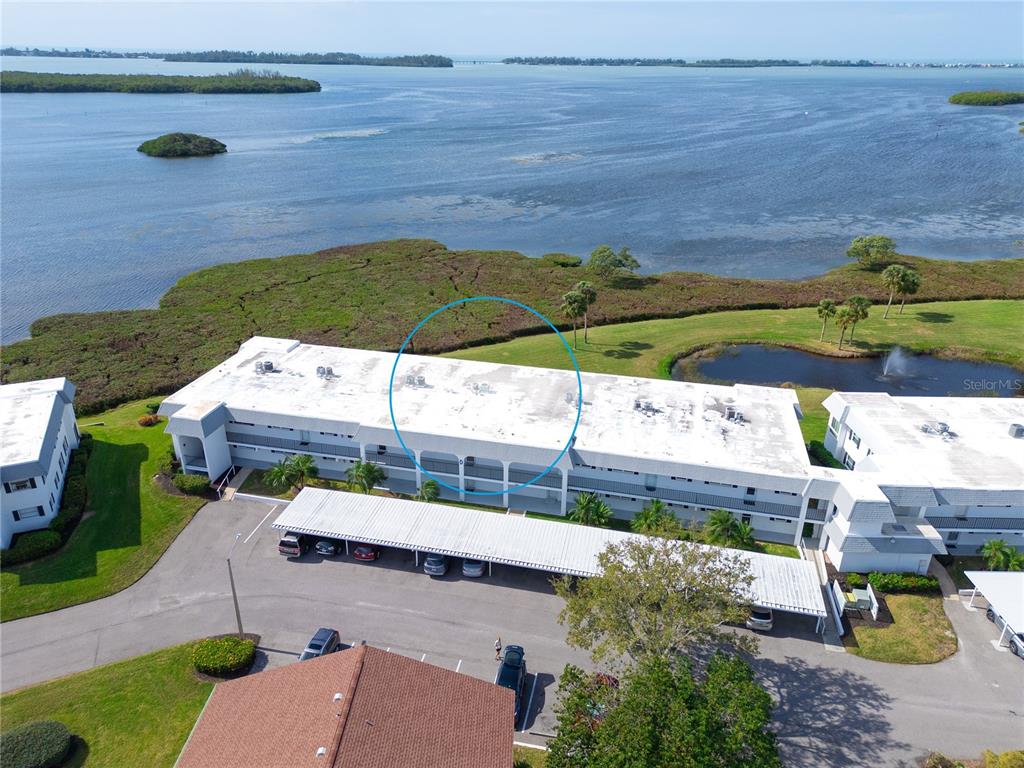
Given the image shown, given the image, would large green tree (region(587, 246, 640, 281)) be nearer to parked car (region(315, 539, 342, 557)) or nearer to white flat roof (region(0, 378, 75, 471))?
parked car (region(315, 539, 342, 557))

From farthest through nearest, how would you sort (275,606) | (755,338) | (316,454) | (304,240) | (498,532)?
(304,240), (755,338), (316,454), (498,532), (275,606)

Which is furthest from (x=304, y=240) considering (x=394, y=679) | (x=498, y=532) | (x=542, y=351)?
(x=394, y=679)

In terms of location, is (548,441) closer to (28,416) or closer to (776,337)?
(28,416)

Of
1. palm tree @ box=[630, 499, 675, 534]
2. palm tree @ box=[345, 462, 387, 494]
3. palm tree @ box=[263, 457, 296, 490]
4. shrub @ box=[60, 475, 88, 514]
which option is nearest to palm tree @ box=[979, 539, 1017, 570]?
palm tree @ box=[630, 499, 675, 534]

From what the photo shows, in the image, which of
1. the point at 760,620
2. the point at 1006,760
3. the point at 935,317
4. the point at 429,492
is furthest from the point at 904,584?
the point at 935,317

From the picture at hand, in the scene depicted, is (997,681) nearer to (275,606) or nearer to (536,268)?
(275,606)

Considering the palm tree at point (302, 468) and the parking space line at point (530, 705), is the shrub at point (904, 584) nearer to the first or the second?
the parking space line at point (530, 705)
